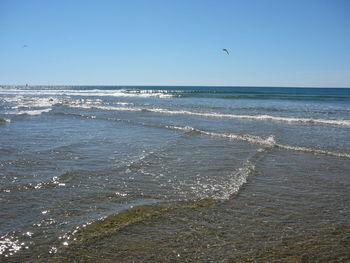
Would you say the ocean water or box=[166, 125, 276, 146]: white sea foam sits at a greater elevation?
box=[166, 125, 276, 146]: white sea foam

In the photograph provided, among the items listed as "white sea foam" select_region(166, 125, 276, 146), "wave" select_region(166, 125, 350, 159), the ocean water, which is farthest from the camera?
"white sea foam" select_region(166, 125, 276, 146)

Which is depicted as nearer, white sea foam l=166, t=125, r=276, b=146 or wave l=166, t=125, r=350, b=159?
wave l=166, t=125, r=350, b=159

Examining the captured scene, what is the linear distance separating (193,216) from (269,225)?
1322 millimetres

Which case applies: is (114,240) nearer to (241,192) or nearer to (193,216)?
(193,216)

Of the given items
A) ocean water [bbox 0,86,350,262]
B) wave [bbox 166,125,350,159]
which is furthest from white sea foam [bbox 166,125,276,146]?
ocean water [bbox 0,86,350,262]

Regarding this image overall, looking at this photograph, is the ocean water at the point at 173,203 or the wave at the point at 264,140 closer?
the ocean water at the point at 173,203

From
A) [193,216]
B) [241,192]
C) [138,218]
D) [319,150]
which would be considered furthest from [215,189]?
[319,150]

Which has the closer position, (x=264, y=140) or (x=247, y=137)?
(x=264, y=140)

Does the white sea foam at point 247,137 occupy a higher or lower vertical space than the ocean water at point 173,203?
higher

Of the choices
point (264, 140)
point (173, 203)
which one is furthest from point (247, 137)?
point (173, 203)

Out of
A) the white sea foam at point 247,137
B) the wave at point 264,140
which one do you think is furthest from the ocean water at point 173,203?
the white sea foam at point 247,137

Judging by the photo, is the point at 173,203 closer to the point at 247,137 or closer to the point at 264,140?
the point at 264,140

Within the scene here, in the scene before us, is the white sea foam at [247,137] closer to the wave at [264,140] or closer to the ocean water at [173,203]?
the wave at [264,140]

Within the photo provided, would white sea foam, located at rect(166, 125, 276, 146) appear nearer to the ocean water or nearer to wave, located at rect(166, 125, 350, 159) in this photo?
wave, located at rect(166, 125, 350, 159)
